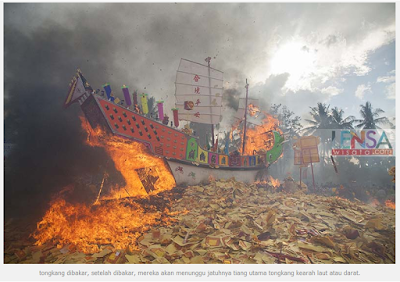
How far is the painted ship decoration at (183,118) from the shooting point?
6887 millimetres

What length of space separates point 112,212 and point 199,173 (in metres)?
4.07

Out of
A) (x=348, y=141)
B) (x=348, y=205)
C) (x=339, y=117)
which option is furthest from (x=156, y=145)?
(x=339, y=117)

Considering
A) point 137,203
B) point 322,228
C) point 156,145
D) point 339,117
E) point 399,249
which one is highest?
point 339,117

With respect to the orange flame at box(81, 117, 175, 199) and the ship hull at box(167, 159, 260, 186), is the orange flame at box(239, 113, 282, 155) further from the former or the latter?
the orange flame at box(81, 117, 175, 199)

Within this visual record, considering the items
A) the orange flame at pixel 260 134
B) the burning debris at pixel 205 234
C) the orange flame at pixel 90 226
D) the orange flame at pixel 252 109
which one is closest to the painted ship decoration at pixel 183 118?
the orange flame at pixel 260 134

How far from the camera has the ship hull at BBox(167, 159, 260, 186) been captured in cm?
849

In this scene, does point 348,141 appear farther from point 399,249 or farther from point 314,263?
point 314,263

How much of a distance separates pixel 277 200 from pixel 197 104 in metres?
6.18

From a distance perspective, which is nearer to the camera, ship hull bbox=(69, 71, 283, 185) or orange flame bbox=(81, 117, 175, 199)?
ship hull bbox=(69, 71, 283, 185)

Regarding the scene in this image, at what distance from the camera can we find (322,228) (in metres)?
6.17

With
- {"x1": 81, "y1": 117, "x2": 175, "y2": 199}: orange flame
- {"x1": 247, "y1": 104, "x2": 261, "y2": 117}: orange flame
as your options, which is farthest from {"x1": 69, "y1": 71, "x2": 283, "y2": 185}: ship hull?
{"x1": 247, "y1": 104, "x2": 261, "y2": 117}: orange flame

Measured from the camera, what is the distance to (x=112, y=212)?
6.39 m

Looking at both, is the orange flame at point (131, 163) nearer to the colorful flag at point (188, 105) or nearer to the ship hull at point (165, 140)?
the ship hull at point (165, 140)

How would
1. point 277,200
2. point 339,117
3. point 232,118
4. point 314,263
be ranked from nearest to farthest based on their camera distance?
point 314,263 < point 277,200 < point 339,117 < point 232,118
